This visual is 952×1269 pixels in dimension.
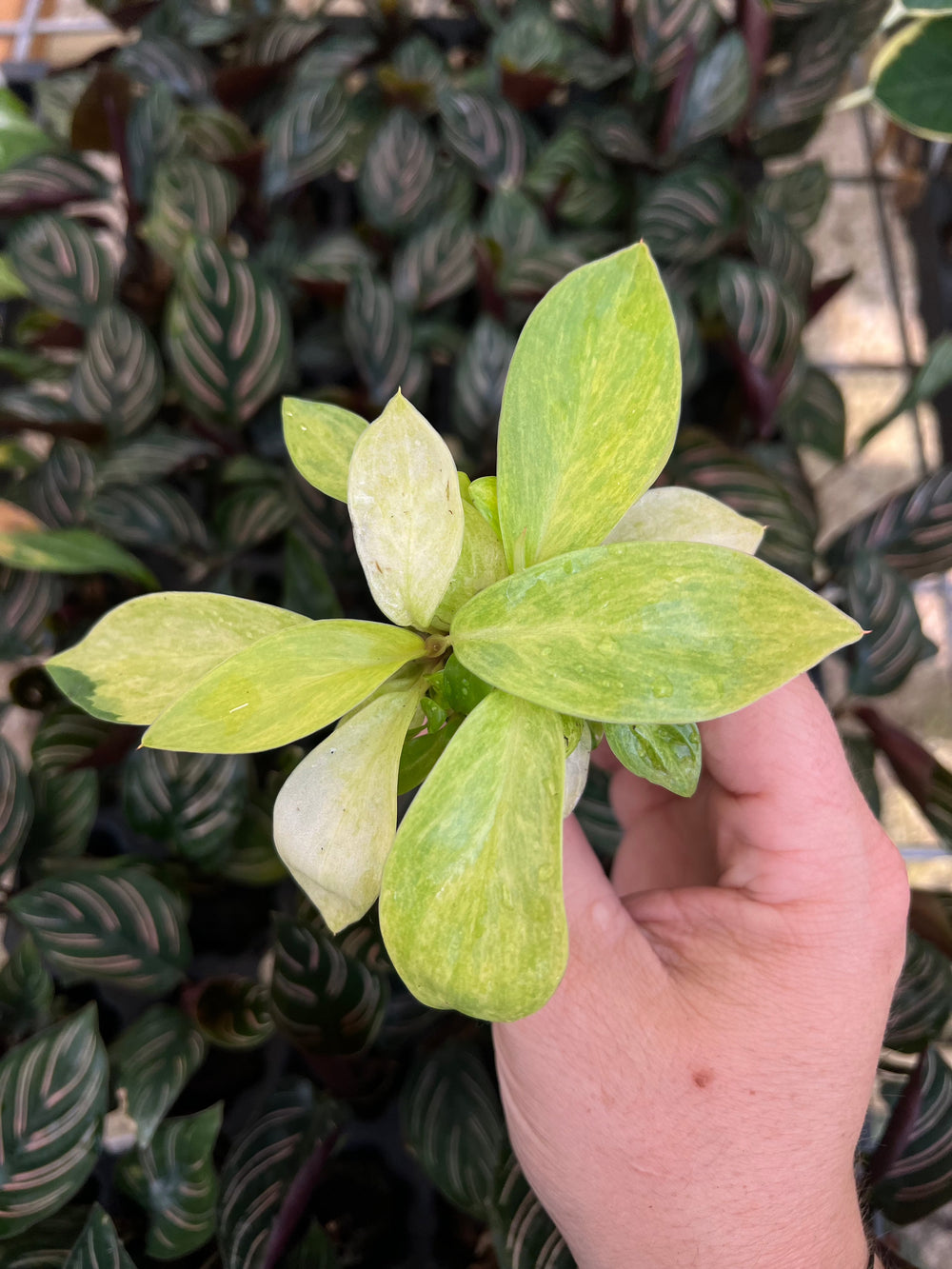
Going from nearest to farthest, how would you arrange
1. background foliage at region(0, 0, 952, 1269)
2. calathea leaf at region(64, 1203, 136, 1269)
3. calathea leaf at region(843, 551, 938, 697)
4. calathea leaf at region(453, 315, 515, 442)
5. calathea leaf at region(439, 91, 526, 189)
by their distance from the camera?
calathea leaf at region(64, 1203, 136, 1269)
background foliage at region(0, 0, 952, 1269)
calathea leaf at region(843, 551, 938, 697)
calathea leaf at region(453, 315, 515, 442)
calathea leaf at region(439, 91, 526, 189)

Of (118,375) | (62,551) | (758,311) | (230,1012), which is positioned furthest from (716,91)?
(230,1012)

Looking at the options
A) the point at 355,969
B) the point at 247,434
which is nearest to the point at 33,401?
the point at 247,434

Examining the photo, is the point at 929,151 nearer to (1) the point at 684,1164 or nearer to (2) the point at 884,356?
(2) the point at 884,356

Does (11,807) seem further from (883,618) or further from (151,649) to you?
(883,618)

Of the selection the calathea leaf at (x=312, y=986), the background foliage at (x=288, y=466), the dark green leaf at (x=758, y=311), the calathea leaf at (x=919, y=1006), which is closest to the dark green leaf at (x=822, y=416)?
the background foliage at (x=288, y=466)

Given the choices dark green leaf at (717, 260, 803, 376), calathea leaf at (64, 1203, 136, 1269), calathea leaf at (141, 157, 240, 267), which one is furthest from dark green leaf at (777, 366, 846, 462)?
calathea leaf at (64, 1203, 136, 1269)

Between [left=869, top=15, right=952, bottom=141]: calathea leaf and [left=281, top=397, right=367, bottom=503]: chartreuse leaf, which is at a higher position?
[left=869, top=15, right=952, bottom=141]: calathea leaf

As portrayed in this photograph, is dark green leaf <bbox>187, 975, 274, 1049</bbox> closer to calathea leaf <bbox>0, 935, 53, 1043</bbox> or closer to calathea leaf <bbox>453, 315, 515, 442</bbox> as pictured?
calathea leaf <bbox>0, 935, 53, 1043</bbox>
